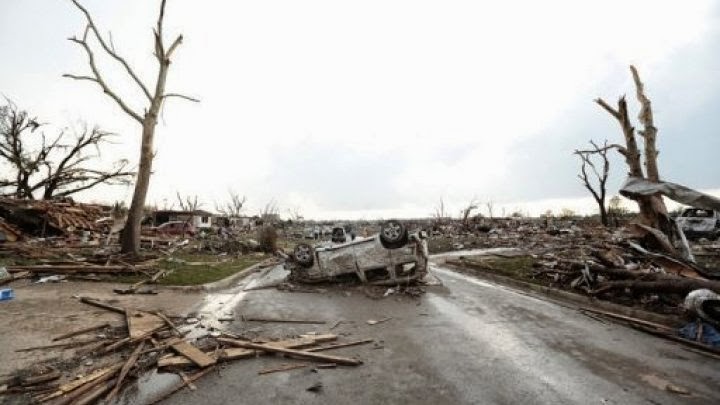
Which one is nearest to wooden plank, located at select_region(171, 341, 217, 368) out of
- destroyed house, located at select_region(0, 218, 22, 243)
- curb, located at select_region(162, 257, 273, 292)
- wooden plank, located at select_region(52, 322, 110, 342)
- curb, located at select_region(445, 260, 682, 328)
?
wooden plank, located at select_region(52, 322, 110, 342)

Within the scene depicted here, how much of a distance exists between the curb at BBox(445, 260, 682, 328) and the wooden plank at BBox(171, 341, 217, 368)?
8.02 m

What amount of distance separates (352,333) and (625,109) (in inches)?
624

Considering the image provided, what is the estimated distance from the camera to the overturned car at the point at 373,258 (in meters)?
12.4

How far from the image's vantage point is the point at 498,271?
15.9 metres

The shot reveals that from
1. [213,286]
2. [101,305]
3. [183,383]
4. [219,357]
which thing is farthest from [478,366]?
[213,286]

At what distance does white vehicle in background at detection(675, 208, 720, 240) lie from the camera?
81.4 ft

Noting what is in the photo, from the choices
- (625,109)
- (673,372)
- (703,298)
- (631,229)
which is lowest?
(673,372)

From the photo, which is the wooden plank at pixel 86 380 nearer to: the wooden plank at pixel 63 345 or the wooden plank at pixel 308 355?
the wooden plank at pixel 63 345

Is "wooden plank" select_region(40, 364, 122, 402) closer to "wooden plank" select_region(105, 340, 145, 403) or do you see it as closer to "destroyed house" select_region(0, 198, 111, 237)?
"wooden plank" select_region(105, 340, 145, 403)

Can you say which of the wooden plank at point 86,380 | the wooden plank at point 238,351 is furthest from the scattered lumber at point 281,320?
the wooden plank at point 86,380

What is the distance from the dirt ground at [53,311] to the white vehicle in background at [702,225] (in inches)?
1070

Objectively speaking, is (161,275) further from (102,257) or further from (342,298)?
(342,298)

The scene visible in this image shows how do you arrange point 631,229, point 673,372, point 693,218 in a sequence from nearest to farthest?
point 673,372
point 631,229
point 693,218

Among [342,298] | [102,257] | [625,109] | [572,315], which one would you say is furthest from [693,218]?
[102,257]
